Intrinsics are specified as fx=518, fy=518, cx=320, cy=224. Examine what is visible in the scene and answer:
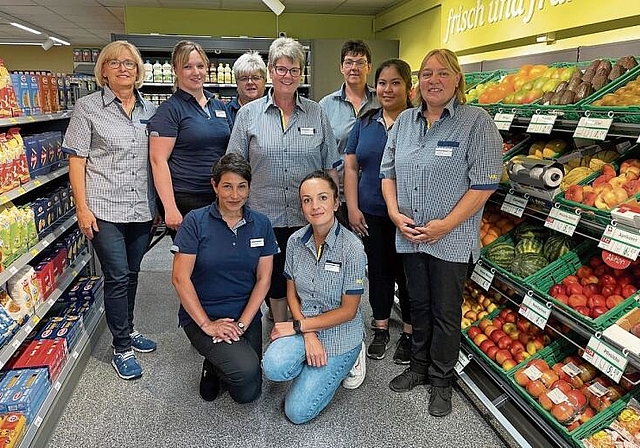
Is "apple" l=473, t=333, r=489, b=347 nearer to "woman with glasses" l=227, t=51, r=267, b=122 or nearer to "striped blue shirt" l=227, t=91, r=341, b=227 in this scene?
"striped blue shirt" l=227, t=91, r=341, b=227

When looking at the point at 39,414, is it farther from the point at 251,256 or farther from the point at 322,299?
the point at 322,299

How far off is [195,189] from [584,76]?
84.5 inches

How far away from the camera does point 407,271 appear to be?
2746mm

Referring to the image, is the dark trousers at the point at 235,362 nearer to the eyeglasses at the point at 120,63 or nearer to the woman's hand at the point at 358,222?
the woman's hand at the point at 358,222

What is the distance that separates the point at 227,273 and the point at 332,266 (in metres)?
0.55

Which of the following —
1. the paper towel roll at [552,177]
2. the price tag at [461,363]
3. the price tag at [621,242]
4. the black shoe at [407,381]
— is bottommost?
the black shoe at [407,381]

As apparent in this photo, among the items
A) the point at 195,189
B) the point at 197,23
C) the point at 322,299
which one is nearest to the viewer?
the point at 322,299

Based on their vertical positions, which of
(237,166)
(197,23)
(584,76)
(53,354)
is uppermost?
(197,23)

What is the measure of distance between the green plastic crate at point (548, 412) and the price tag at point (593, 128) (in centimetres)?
109

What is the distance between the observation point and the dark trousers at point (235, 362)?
2.60 metres

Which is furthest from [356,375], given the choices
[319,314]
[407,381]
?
[319,314]

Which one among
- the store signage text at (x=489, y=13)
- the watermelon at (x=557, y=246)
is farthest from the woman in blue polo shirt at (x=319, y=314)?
the store signage text at (x=489, y=13)

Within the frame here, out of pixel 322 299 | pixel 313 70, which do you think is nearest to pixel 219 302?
pixel 322 299

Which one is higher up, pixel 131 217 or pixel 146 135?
pixel 146 135
